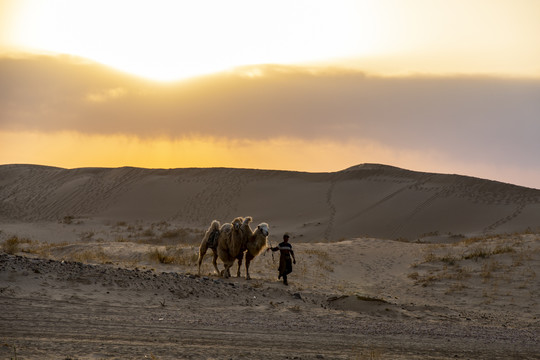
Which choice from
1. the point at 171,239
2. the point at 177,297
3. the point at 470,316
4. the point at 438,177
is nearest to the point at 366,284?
the point at 470,316

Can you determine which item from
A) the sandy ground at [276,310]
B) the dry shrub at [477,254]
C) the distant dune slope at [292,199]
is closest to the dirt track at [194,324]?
the sandy ground at [276,310]

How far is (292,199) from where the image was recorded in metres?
56.3

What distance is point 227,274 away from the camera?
18.2 meters

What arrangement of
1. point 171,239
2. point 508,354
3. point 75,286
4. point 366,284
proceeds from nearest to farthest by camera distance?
1. point 508,354
2. point 75,286
3. point 366,284
4. point 171,239

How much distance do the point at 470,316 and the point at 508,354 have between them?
4.99 meters

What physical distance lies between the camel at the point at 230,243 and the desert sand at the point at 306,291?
614 millimetres

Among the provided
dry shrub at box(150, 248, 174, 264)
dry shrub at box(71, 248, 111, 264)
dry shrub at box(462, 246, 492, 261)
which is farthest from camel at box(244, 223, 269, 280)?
dry shrub at box(462, 246, 492, 261)

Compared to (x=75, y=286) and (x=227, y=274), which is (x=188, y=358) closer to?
(x=75, y=286)

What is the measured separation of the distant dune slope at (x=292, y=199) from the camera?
44656 millimetres

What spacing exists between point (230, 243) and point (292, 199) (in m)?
38.4

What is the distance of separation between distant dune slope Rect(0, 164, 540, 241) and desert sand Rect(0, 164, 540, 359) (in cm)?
28

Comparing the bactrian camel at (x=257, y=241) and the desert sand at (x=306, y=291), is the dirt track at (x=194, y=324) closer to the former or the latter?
the desert sand at (x=306, y=291)

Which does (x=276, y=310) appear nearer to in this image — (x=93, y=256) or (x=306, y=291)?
(x=306, y=291)

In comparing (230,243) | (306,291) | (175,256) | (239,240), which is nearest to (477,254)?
(306,291)
